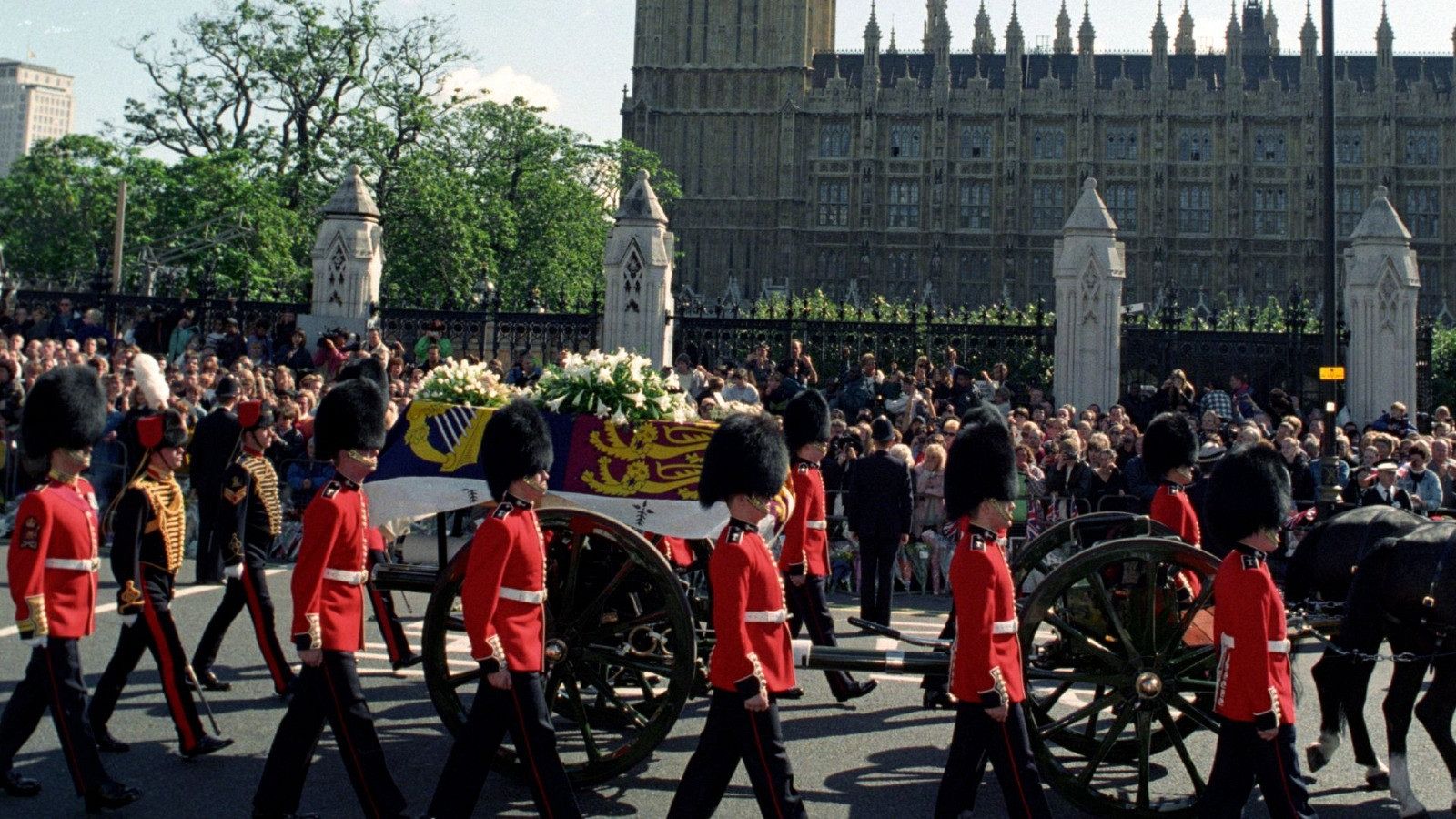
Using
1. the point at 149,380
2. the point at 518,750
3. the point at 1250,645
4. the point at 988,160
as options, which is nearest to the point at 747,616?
the point at 518,750

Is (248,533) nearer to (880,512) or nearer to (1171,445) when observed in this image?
(880,512)

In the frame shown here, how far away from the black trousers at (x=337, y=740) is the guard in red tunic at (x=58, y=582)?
81cm

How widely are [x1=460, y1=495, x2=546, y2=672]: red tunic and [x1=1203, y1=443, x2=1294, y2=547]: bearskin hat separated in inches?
101

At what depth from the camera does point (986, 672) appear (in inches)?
210

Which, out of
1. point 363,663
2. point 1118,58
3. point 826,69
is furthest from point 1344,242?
point 363,663

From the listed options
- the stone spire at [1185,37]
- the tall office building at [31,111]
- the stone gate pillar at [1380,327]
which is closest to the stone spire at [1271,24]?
the stone spire at [1185,37]

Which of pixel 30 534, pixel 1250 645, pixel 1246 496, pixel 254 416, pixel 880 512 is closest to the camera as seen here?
pixel 1250 645

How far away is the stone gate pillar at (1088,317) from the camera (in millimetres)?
18047

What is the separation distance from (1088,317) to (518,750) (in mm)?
13806

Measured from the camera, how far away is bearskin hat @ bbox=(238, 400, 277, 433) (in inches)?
307

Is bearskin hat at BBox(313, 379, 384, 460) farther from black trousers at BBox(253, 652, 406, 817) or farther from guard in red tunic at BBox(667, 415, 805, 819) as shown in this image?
guard in red tunic at BBox(667, 415, 805, 819)

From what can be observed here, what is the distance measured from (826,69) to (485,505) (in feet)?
212

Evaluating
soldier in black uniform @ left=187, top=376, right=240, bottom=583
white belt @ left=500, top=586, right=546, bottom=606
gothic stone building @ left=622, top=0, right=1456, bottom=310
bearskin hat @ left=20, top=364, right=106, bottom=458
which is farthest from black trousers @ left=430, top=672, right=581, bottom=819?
gothic stone building @ left=622, top=0, right=1456, bottom=310

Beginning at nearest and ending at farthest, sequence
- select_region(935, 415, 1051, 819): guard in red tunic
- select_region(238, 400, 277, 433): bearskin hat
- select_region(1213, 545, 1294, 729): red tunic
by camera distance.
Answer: select_region(935, 415, 1051, 819): guard in red tunic → select_region(1213, 545, 1294, 729): red tunic → select_region(238, 400, 277, 433): bearskin hat
